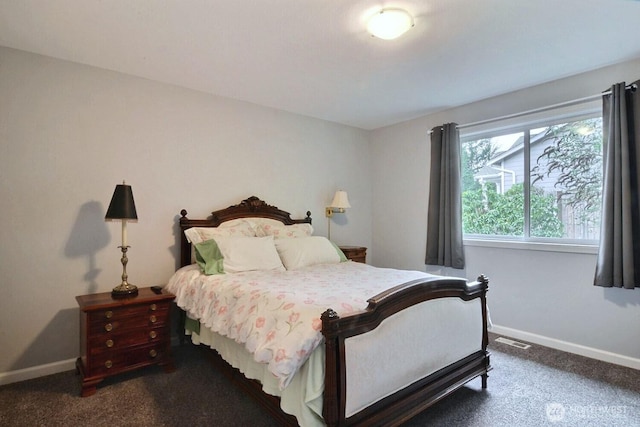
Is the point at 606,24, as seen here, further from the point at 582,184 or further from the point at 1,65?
the point at 1,65

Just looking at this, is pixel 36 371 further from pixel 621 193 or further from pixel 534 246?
pixel 621 193

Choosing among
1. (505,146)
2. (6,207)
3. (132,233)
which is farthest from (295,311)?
(505,146)

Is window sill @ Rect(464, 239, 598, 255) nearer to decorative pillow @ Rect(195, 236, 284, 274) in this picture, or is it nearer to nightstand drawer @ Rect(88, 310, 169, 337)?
decorative pillow @ Rect(195, 236, 284, 274)

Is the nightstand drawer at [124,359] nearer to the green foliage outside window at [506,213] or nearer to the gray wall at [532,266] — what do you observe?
the gray wall at [532,266]

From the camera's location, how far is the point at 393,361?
166cm

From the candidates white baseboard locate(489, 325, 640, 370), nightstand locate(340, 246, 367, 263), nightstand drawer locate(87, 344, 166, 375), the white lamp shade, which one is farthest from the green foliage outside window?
nightstand drawer locate(87, 344, 166, 375)

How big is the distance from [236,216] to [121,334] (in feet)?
4.66

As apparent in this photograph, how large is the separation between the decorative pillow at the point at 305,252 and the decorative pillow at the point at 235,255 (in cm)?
12

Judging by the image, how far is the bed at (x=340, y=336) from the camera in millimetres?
1447

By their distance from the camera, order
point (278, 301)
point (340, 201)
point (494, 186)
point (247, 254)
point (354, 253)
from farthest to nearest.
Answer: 1. point (340, 201)
2. point (354, 253)
3. point (494, 186)
4. point (247, 254)
5. point (278, 301)

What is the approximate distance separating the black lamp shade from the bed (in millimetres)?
566

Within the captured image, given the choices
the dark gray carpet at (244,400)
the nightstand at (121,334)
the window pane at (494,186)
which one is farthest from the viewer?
the window pane at (494,186)

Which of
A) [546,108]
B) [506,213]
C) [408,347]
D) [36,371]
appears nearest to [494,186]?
[506,213]

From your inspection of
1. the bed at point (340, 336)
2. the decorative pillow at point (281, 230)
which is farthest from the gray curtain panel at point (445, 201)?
the decorative pillow at point (281, 230)
